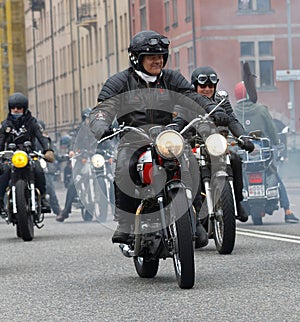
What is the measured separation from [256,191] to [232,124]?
4.35 metres

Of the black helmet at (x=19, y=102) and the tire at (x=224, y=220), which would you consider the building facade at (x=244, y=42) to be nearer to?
the black helmet at (x=19, y=102)

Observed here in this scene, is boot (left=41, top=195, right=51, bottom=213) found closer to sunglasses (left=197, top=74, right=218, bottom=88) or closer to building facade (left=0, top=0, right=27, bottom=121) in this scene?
sunglasses (left=197, top=74, right=218, bottom=88)

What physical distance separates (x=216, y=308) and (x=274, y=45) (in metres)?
39.6

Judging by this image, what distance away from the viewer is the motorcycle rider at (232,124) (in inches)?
422

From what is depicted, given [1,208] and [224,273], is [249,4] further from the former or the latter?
[224,273]

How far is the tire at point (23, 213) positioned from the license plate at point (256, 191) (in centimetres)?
252

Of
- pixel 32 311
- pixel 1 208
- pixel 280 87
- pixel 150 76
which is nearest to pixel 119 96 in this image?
pixel 150 76

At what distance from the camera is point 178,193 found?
27.1 ft

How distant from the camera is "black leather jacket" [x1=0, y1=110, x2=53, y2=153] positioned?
1432cm

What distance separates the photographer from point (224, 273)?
915 centimetres

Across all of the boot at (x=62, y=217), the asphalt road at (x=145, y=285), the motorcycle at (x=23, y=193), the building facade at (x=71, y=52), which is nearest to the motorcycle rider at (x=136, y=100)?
the asphalt road at (x=145, y=285)

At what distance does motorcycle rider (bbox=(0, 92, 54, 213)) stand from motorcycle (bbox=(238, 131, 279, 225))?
2.18 m

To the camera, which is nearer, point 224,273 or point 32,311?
point 32,311

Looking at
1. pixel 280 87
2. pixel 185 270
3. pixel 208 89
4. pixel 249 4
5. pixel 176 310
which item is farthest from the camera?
pixel 280 87
